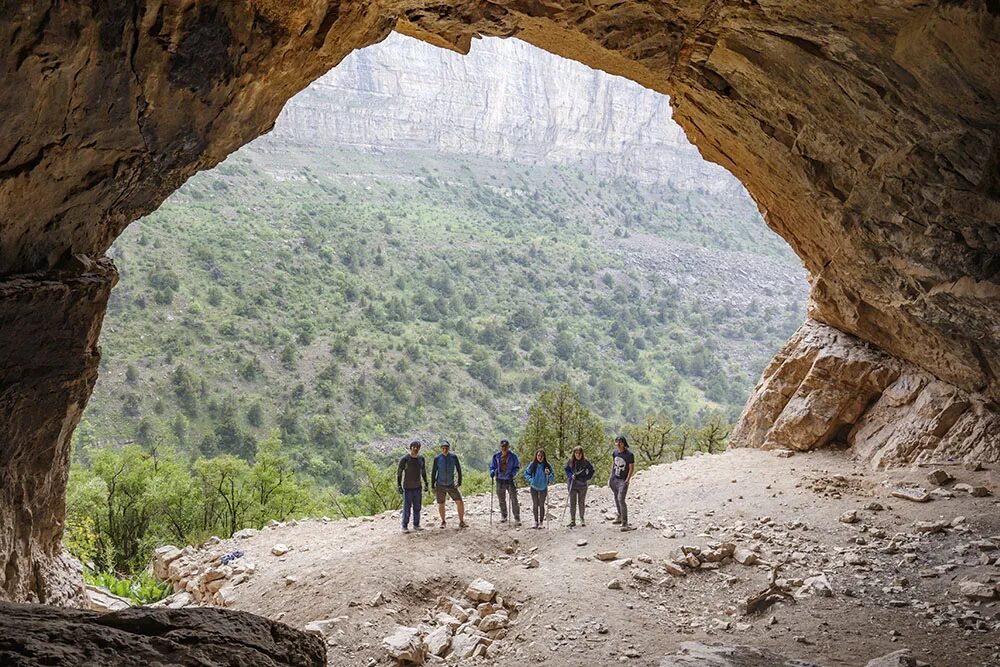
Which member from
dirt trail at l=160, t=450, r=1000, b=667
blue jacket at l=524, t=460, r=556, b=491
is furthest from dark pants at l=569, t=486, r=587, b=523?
blue jacket at l=524, t=460, r=556, b=491

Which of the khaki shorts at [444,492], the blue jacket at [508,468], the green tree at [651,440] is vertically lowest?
the green tree at [651,440]

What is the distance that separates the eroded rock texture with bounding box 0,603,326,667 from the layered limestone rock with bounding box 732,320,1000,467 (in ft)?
41.1

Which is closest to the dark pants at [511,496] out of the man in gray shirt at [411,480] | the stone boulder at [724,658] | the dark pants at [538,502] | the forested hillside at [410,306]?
the dark pants at [538,502]

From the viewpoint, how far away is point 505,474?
41.1 ft

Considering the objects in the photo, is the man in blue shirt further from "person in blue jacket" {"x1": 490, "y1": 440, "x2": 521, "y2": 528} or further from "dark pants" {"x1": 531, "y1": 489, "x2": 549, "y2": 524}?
"dark pants" {"x1": 531, "y1": 489, "x2": 549, "y2": 524}

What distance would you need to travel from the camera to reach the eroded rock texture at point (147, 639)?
3508 mm

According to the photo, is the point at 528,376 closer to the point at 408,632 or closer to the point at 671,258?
the point at 671,258

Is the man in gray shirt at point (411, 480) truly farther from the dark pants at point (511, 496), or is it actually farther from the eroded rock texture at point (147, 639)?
the eroded rock texture at point (147, 639)

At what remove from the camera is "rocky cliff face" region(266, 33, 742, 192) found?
109438mm

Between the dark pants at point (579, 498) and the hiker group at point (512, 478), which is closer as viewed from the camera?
the hiker group at point (512, 478)

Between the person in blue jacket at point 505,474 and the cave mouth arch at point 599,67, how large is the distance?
20.5ft

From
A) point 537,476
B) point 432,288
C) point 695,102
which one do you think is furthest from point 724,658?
point 432,288

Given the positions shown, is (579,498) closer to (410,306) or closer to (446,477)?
(446,477)

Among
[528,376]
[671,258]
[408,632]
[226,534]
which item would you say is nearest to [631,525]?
[408,632]
